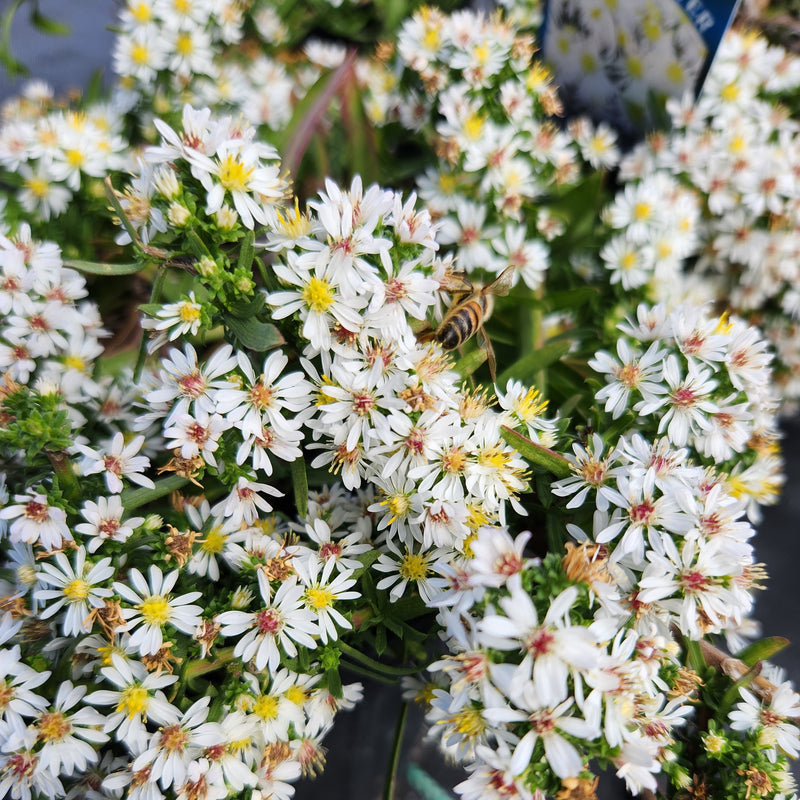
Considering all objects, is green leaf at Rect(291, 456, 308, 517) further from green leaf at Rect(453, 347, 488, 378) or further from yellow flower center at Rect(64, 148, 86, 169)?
yellow flower center at Rect(64, 148, 86, 169)

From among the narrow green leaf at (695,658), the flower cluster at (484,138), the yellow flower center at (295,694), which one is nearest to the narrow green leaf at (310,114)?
the flower cluster at (484,138)

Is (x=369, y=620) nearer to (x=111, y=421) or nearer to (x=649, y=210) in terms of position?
(x=111, y=421)

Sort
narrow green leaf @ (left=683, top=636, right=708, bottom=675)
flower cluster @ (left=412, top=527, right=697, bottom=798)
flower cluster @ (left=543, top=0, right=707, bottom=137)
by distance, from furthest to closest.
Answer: flower cluster @ (left=543, top=0, right=707, bottom=137) < narrow green leaf @ (left=683, top=636, right=708, bottom=675) < flower cluster @ (left=412, top=527, right=697, bottom=798)

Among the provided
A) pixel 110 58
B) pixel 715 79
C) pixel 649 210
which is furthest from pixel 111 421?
pixel 715 79

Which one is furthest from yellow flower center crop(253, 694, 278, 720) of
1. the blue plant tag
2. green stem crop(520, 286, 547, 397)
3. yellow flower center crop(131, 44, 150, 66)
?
the blue plant tag

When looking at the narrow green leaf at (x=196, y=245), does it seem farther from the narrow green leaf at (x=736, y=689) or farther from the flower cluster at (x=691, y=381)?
the narrow green leaf at (x=736, y=689)

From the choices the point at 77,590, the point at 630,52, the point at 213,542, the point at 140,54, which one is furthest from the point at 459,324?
the point at 630,52
